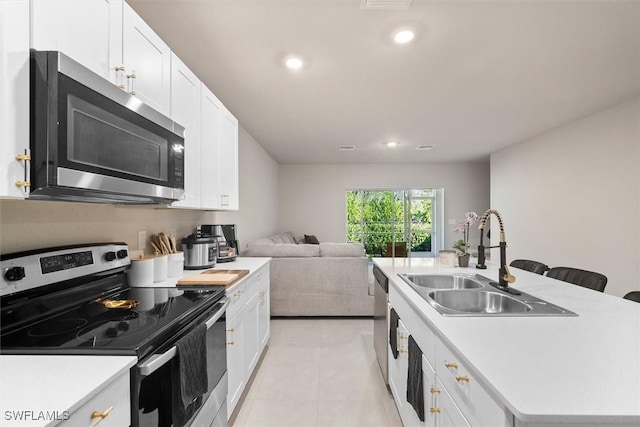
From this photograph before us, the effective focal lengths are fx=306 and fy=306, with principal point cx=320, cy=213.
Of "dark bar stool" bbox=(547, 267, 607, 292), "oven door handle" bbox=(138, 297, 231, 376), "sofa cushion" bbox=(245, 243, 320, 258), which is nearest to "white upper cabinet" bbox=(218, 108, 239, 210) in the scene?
"sofa cushion" bbox=(245, 243, 320, 258)

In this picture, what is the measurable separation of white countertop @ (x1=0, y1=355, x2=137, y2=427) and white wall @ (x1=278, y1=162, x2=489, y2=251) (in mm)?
6727

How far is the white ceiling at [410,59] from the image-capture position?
6.21 ft

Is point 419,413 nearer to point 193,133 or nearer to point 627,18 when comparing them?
point 193,133

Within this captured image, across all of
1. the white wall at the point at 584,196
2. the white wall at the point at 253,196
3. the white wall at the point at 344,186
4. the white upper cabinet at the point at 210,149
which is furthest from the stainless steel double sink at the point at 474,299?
the white wall at the point at 344,186

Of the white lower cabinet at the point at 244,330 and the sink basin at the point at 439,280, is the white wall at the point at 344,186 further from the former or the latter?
the sink basin at the point at 439,280

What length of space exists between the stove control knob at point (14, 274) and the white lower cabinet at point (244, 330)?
912 mm

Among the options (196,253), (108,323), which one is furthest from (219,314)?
(196,253)

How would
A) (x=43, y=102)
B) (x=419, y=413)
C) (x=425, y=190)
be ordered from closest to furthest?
1. (x=43, y=102)
2. (x=419, y=413)
3. (x=425, y=190)

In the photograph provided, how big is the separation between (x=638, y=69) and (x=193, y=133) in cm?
384

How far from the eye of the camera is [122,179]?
124 centimetres

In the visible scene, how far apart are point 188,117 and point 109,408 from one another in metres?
1.66

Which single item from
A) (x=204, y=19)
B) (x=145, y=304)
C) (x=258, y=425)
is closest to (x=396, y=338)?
(x=258, y=425)

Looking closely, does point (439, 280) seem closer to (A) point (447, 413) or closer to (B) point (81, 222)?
(A) point (447, 413)

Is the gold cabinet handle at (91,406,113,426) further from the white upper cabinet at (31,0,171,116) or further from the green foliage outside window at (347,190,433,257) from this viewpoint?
the green foliage outside window at (347,190,433,257)
